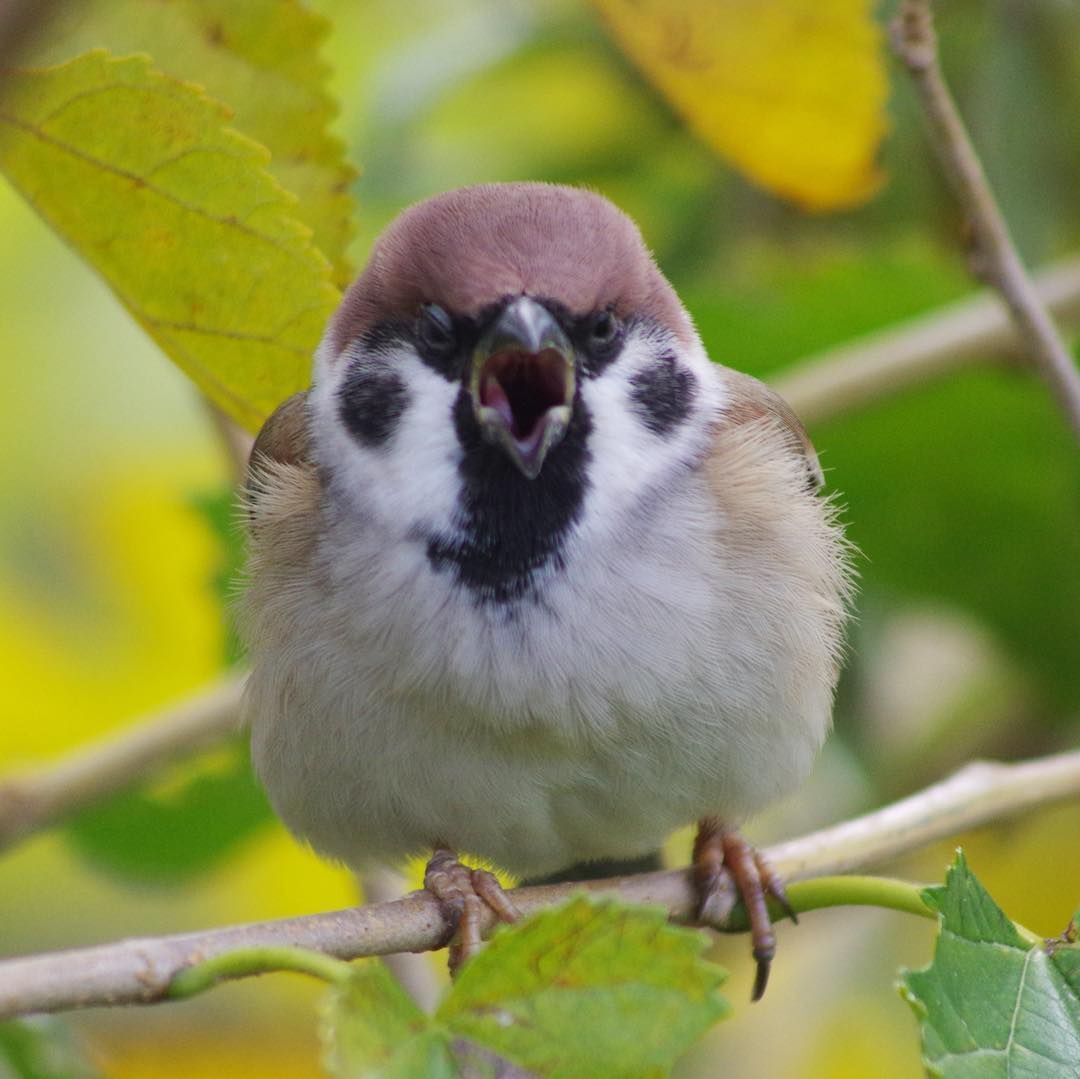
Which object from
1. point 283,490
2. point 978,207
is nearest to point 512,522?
point 283,490

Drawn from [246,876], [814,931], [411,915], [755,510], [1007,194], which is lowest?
[814,931]

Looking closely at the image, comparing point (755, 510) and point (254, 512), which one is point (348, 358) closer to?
point (254, 512)

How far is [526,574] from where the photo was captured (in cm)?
288

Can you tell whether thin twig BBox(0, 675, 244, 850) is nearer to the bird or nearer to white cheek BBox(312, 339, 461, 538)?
the bird

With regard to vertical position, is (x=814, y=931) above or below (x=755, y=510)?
below

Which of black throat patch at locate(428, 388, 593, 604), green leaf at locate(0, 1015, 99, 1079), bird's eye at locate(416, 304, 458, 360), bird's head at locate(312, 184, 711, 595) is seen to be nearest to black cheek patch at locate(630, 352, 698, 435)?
bird's head at locate(312, 184, 711, 595)

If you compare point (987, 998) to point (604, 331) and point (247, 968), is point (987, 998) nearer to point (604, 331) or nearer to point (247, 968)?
point (247, 968)

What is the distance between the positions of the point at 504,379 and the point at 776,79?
660mm

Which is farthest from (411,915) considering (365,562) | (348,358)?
(348,358)

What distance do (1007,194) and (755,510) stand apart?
4.59ft

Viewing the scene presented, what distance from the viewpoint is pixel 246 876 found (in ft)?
14.3

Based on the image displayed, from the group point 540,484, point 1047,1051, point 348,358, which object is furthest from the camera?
point 348,358

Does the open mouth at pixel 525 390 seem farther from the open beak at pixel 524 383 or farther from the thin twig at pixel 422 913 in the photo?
the thin twig at pixel 422 913

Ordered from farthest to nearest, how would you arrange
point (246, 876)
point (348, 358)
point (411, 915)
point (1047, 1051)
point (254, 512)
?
point (246, 876) < point (254, 512) < point (348, 358) < point (411, 915) < point (1047, 1051)
